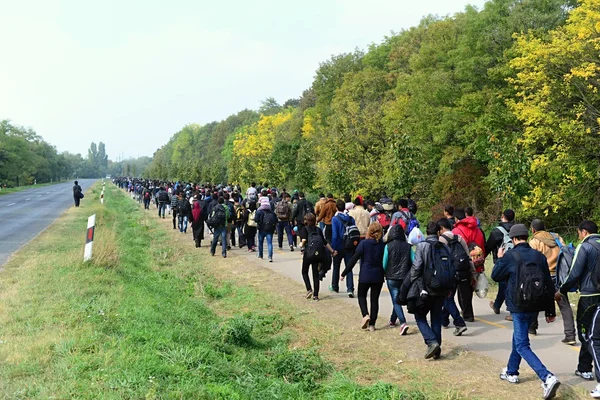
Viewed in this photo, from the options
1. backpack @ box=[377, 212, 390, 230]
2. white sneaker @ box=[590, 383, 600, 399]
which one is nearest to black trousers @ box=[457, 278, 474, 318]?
white sneaker @ box=[590, 383, 600, 399]

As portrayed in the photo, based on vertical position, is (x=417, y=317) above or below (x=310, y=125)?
below

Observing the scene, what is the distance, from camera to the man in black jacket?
18.4 feet

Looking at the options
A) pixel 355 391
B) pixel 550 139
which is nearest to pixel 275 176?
pixel 550 139

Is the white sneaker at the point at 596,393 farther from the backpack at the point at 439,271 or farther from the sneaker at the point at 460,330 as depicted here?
the sneaker at the point at 460,330

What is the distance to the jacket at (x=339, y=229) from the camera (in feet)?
34.9

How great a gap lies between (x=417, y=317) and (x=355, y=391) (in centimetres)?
161

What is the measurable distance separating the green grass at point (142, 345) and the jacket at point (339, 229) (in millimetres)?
2100

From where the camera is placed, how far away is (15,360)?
5703 mm

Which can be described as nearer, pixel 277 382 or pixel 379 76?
pixel 277 382

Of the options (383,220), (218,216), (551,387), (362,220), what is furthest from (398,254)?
(218,216)

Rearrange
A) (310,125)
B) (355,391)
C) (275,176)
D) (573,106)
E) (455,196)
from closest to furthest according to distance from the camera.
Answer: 1. (355,391)
2. (573,106)
3. (455,196)
4. (275,176)
5. (310,125)

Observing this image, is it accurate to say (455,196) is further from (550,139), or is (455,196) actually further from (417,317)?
(417,317)

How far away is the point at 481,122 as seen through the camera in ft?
96.7

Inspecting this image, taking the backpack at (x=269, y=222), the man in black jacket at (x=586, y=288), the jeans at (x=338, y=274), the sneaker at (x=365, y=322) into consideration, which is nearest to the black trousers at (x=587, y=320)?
the man in black jacket at (x=586, y=288)
